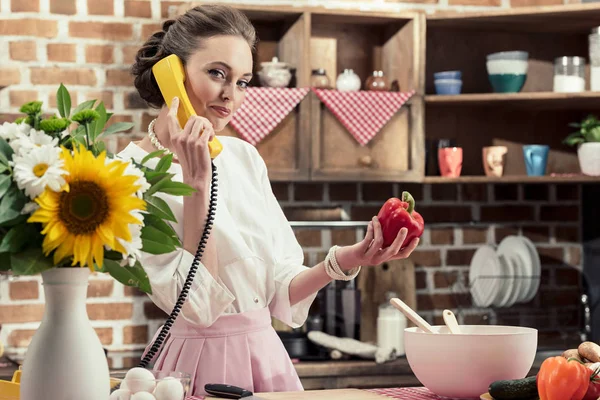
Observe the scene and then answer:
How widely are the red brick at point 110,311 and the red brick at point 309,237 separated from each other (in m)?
0.69

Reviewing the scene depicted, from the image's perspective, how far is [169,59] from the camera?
2.07 metres

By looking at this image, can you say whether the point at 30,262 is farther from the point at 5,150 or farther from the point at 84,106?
the point at 84,106

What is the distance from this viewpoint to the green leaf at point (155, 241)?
118 cm

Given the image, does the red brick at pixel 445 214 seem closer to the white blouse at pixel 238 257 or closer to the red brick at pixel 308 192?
the red brick at pixel 308 192

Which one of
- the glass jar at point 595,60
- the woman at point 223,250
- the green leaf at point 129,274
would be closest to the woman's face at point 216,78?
the woman at point 223,250

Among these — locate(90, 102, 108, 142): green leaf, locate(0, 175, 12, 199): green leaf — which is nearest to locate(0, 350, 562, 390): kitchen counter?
locate(90, 102, 108, 142): green leaf

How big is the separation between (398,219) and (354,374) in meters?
1.56

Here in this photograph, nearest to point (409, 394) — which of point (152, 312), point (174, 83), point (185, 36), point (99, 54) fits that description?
point (174, 83)

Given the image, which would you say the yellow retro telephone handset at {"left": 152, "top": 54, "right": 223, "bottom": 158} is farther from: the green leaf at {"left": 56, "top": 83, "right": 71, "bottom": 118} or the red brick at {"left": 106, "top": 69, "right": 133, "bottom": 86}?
the red brick at {"left": 106, "top": 69, "right": 133, "bottom": 86}

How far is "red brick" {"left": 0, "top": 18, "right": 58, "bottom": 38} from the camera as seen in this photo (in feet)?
10.6

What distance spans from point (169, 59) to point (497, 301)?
1900mm

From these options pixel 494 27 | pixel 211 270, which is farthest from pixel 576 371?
pixel 494 27

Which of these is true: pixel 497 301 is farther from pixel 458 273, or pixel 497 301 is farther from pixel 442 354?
pixel 442 354

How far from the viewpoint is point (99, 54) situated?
330 centimetres
